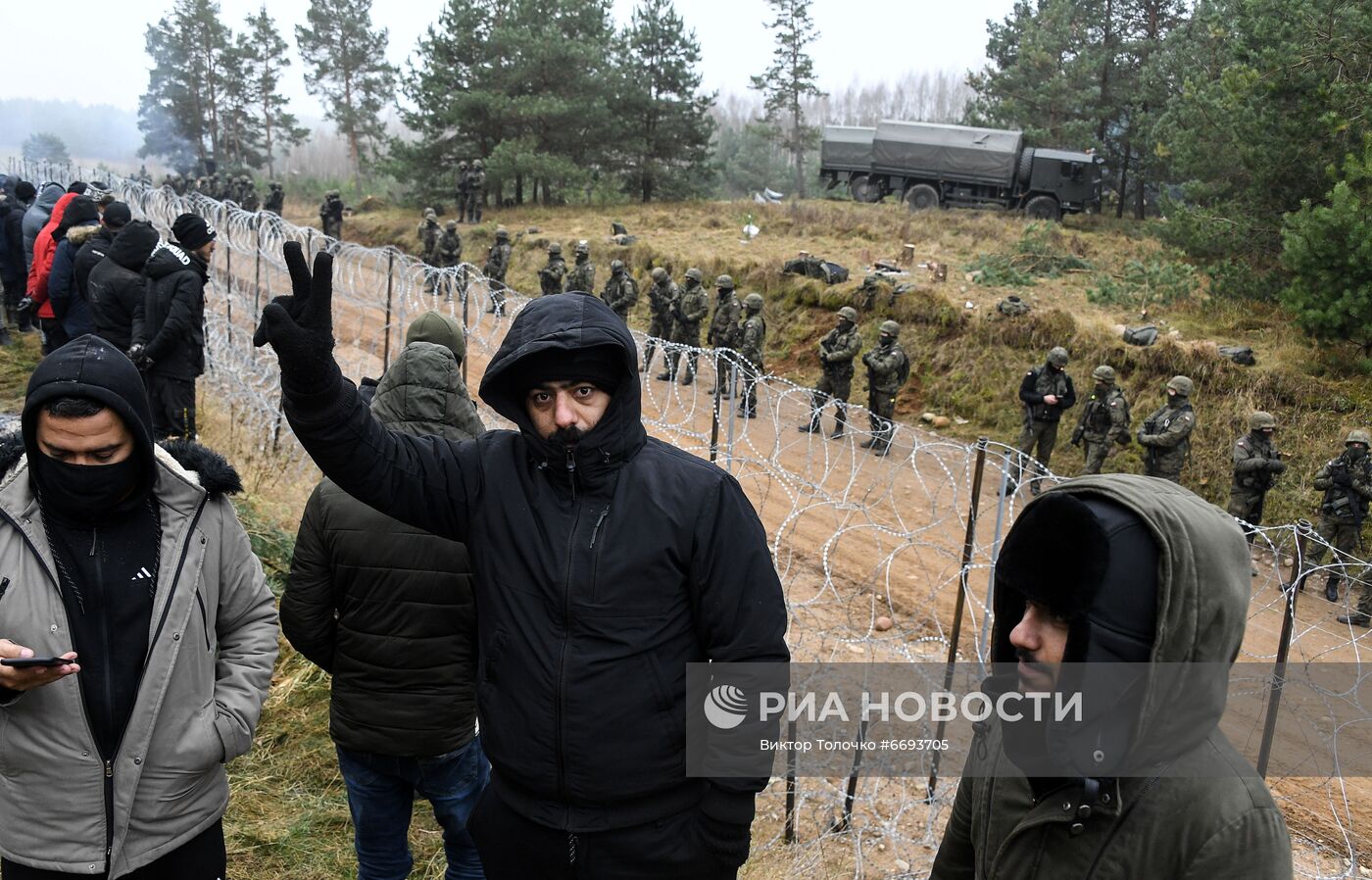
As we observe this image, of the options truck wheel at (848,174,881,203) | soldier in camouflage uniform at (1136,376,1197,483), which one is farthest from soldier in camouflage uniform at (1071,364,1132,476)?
truck wheel at (848,174,881,203)

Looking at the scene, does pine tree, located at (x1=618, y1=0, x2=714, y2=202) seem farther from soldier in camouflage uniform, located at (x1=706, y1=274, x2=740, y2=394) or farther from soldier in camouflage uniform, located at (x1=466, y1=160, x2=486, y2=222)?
soldier in camouflage uniform, located at (x1=706, y1=274, x2=740, y2=394)

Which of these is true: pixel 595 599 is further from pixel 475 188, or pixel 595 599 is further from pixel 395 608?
pixel 475 188

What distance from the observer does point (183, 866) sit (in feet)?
7.72

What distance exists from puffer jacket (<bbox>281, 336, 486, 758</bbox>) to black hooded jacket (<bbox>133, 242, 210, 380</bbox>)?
142 inches

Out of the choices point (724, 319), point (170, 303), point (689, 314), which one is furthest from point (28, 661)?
point (689, 314)

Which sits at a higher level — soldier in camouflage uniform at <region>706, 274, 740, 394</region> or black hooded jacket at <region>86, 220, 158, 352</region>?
black hooded jacket at <region>86, 220, 158, 352</region>

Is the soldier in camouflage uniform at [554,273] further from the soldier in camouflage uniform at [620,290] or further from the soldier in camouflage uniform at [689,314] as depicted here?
the soldier in camouflage uniform at [689,314]

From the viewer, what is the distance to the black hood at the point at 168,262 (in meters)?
5.81

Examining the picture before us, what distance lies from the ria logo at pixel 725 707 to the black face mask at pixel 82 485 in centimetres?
137

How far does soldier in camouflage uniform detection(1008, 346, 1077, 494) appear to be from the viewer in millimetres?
9945

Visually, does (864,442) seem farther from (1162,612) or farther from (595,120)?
(595,120)

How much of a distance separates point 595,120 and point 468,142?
3.26 meters

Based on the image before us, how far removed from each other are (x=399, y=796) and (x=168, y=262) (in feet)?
13.4

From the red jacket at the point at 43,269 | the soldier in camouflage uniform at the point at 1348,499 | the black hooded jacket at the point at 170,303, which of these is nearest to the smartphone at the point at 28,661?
the black hooded jacket at the point at 170,303
